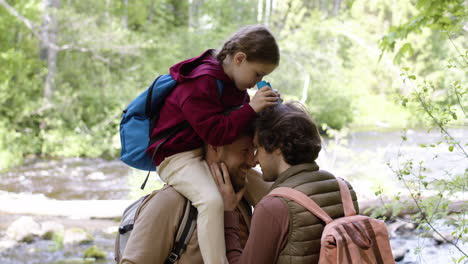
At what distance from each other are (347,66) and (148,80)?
10309mm

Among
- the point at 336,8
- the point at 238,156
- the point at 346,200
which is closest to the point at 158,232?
the point at 238,156

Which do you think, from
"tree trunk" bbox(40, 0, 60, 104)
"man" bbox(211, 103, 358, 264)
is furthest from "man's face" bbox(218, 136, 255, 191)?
"tree trunk" bbox(40, 0, 60, 104)

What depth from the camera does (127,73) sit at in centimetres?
1391

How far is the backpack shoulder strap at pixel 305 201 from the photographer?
154 cm

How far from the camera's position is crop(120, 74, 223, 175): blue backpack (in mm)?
1961

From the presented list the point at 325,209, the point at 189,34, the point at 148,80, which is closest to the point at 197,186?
the point at 325,209

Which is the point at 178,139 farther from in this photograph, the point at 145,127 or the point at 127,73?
the point at 127,73

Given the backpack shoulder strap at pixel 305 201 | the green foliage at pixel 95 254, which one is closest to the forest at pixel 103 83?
the green foliage at pixel 95 254

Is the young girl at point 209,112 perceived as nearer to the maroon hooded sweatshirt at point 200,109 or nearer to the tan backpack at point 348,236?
the maroon hooded sweatshirt at point 200,109

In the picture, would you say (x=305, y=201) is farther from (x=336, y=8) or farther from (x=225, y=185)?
(x=336, y=8)

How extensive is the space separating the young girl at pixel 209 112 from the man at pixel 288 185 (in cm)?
10

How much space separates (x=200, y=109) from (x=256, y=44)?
1.09 ft

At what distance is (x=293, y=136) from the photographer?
165 centimetres

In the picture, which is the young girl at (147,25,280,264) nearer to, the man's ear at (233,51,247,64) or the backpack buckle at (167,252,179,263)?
the man's ear at (233,51,247,64)
